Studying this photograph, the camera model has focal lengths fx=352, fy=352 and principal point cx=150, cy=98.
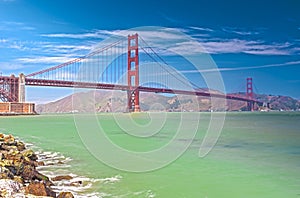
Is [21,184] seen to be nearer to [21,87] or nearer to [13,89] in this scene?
[21,87]

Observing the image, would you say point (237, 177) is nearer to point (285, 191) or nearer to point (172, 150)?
point (285, 191)

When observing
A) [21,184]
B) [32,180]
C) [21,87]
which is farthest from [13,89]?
[21,184]

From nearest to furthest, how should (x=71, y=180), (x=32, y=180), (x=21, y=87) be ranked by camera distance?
(x=32, y=180) < (x=71, y=180) < (x=21, y=87)

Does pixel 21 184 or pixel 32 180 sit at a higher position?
pixel 21 184

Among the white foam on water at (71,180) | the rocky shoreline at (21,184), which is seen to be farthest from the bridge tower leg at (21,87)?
the rocky shoreline at (21,184)

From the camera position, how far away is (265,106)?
339ft

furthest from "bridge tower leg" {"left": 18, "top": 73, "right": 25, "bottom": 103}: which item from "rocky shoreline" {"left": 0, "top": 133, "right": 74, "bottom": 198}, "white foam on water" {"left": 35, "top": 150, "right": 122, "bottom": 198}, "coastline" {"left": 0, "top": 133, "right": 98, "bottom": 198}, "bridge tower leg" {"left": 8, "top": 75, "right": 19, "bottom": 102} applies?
"rocky shoreline" {"left": 0, "top": 133, "right": 74, "bottom": 198}

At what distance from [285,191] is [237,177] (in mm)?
1458

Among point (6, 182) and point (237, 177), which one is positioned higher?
point (6, 182)

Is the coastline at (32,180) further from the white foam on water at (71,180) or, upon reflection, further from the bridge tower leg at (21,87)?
the bridge tower leg at (21,87)

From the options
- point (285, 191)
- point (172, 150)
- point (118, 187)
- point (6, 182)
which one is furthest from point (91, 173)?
A: point (172, 150)

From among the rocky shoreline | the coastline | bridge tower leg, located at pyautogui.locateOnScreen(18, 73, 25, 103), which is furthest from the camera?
bridge tower leg, located at pyautogui.locateOnScreen(18, 73, 25, 103)

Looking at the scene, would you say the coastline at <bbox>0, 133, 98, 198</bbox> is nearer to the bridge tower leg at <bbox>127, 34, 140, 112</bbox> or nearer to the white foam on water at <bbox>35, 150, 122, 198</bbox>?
the white foam on water at <bbox>35, 150, 122, 198</bbox>

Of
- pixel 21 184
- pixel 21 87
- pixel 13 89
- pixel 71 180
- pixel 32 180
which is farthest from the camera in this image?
pixel 13 89
